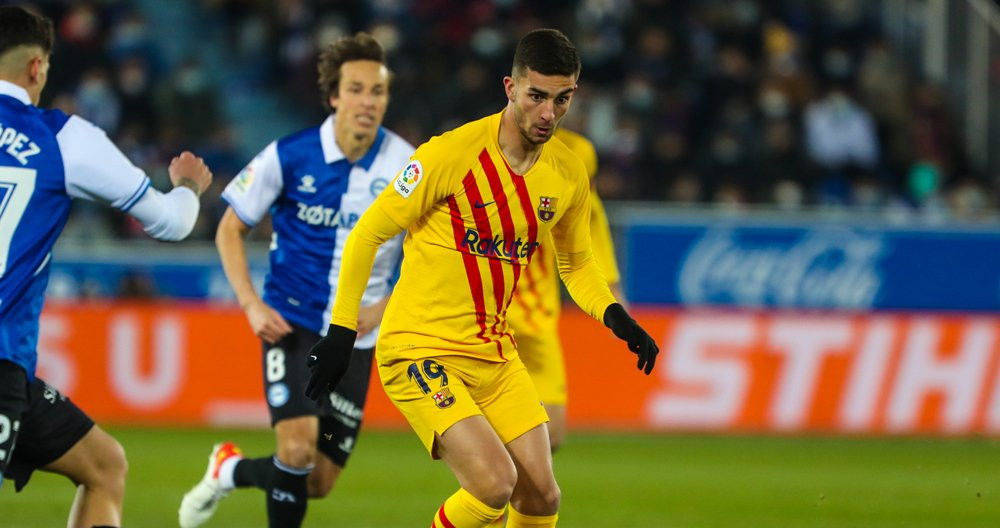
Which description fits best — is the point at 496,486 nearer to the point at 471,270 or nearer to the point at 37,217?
the point at 471,270

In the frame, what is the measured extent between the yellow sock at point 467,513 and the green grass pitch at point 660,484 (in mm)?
3147

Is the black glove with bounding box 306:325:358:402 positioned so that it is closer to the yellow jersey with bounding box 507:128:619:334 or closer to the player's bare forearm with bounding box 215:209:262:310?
the player's bare forearm with bounding box 215:209:262:310

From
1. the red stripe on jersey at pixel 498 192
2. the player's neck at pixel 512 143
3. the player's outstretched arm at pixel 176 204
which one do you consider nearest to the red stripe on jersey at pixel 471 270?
the red stripe on jersey at pixel 498 192

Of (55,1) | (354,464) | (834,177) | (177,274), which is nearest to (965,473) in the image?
(354,464)

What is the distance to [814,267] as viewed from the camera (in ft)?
57.2

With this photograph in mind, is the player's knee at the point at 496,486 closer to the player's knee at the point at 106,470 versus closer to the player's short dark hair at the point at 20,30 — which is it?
the player's knee at the point at 106,470

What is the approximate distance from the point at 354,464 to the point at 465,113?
6.21m

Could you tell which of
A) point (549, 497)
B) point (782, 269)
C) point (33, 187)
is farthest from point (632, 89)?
point (33, 187)

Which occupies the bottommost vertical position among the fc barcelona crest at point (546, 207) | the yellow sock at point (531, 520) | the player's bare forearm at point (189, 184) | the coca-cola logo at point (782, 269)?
the coca-cola logo at point (782, 269)

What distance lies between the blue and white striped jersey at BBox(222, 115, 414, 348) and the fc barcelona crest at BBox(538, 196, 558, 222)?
1655 millimetres

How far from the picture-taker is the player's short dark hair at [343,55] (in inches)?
301

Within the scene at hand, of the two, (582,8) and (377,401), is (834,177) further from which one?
(377,401)

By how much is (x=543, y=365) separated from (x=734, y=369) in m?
7.00

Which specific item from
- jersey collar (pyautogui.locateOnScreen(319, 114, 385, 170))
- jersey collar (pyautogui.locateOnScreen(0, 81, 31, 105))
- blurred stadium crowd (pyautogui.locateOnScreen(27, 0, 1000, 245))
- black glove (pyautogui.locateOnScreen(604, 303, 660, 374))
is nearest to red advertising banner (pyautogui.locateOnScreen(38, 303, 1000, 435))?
blurred stadium crowd (pyautogui.locateOnScreen(27, 0, 1000, 245))
